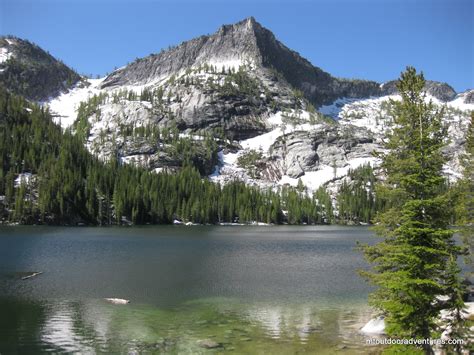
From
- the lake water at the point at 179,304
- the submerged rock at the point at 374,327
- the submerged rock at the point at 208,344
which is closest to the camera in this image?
the submerged rock at the point at 208,344

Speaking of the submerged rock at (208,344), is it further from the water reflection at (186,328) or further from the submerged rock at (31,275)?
the submerged rock at (31,275)

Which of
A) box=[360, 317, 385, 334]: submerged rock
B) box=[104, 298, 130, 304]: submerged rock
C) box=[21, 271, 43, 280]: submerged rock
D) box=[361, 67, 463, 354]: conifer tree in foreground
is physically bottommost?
box=[104, 298, 130, 304]: submerged rock

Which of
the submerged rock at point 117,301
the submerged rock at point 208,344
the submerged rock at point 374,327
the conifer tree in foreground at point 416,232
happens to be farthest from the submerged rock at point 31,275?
the conifer tree in foreground at point 416,232

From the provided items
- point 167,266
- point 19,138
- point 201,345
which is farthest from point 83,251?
point 19,138

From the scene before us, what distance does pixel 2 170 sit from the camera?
495 feet

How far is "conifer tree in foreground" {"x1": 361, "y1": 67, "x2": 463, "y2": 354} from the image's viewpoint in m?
18.2

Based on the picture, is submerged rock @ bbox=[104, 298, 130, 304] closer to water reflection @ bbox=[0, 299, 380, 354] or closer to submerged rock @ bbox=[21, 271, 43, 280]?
water reflection @ bbox=[0, 299, 380, 354]

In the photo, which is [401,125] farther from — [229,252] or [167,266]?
[229,252]

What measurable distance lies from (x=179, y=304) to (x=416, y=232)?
888 inches

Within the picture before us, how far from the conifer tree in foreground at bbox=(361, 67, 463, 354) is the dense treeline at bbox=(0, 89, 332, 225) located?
13880cm

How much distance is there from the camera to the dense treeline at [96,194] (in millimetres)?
142750

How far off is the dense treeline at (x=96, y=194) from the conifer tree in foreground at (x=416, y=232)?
139 meters

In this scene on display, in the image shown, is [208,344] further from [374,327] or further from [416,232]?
[416,232]

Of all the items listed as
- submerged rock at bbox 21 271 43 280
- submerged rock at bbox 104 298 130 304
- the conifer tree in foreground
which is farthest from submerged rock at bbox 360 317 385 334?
submerged rock at bbox 21 271 43 280
